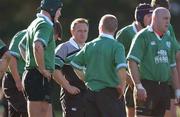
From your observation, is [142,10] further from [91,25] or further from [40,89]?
[91,25]

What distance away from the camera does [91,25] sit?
33.4 metres

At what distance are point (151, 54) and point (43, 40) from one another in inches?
59.0

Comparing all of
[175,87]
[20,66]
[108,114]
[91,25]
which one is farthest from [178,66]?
[91,25]

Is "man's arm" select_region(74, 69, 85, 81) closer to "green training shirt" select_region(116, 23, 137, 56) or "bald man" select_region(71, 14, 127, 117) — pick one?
"bald man" select_region(71, 14, 127, 117)

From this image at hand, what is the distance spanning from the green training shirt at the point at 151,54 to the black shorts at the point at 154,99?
0.27ft

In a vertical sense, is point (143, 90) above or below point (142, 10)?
below

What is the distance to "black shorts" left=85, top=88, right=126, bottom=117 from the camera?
13.1 metres

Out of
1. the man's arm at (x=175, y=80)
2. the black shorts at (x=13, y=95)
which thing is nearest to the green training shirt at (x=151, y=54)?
the man's arm at (x=175, y=80)

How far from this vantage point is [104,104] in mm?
13133

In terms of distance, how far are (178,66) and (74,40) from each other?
1642 millimetres

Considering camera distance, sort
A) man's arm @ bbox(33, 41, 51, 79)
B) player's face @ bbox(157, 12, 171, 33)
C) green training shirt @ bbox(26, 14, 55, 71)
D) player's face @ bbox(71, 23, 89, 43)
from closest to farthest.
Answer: man's arm @ bbox(33, 41, 51, 79), green training shirt @ bbox(26, 14, 55, 71), player's face @ bbox(157, 12, 171, 33), player's face @ bbox(71, 23, 89, 43)

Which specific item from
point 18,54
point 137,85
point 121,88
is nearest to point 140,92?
point 137,85

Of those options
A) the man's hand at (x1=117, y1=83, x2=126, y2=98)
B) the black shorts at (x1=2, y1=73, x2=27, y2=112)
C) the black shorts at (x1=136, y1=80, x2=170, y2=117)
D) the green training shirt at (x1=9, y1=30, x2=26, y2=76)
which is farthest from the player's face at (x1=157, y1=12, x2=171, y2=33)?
the black shorts at (x1=2, y1=73, x2=27, y2=112)

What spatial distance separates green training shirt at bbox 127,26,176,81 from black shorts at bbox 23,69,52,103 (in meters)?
1.18
